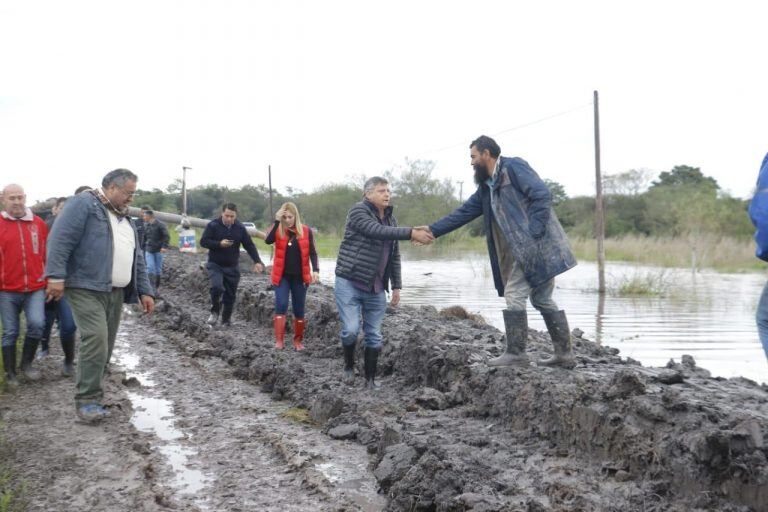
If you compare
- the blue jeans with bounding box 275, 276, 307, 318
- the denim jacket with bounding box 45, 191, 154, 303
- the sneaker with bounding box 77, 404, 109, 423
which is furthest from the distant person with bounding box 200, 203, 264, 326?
the sneaker with bounding box 77, 404, 109, 423

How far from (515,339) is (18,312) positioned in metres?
4.73

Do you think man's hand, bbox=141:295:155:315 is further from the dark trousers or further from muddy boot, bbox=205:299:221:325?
muddy boot, bbox=205:299:221:325

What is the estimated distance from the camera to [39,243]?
24.1 ft

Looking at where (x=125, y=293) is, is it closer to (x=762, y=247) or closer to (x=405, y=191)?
(x=762, y=247)

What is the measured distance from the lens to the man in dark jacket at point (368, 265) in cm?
674

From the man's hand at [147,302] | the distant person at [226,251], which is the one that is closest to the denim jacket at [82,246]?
the man's hand at [147,302]

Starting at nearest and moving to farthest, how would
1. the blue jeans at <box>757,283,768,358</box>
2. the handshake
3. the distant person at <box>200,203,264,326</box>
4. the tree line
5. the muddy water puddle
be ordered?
the blue jeans at <box>757,283,768,358</box> → the muddy water puddle → the handshake → the distant person at <box>200,203,264,326</box> → the tree line

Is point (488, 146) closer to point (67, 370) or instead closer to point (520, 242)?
point (520, 242)

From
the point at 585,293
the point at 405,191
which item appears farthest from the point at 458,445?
the point at 405,191

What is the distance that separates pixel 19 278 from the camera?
7070mm

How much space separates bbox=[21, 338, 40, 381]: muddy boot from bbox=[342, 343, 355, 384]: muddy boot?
3.00m

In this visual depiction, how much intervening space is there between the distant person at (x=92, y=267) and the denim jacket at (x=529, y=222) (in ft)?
9.99

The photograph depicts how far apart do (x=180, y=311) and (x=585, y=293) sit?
1154 cm

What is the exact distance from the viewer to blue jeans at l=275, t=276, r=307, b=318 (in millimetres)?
9211
